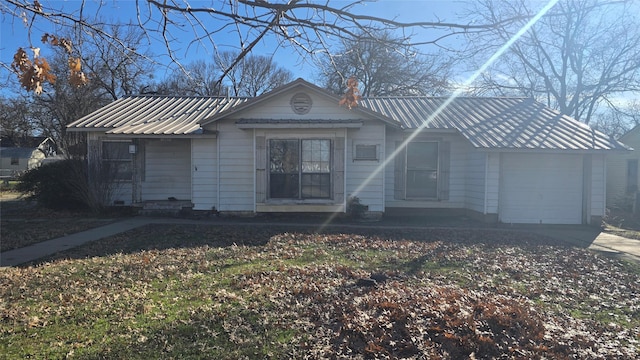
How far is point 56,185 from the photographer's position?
14.0 metres

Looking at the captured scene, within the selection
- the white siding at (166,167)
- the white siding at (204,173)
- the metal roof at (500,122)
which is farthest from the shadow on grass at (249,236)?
the white siding at (166,167)

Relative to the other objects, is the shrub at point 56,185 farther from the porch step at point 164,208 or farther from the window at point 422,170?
the window at point 422,170

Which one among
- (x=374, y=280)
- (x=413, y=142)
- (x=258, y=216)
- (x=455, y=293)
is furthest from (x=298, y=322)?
(x=413, y=142)

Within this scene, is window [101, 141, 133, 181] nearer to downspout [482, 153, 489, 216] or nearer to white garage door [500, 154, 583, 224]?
downspout [482, 153, 489, 216]

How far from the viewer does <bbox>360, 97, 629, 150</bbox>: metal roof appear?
40.8 ft

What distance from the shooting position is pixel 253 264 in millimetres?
7164

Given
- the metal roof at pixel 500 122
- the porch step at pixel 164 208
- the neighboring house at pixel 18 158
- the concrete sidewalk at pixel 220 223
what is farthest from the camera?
the neighboring house at pixel 18 158

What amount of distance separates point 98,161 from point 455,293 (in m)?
12.1

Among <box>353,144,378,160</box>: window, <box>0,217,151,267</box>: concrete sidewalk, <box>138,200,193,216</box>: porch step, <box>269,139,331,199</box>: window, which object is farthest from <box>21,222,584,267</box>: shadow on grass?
<box>353,144,378,160</box>: window

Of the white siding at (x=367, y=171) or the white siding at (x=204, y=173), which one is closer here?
the white siding at (x=367, y=171)

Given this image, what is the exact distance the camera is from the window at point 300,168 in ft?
42.2

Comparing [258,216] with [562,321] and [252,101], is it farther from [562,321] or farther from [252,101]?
[562,321]

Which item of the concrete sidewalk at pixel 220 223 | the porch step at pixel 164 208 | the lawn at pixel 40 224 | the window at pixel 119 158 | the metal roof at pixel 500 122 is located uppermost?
the metal roof at pixel 500 122

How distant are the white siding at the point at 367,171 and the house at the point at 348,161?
3cm
